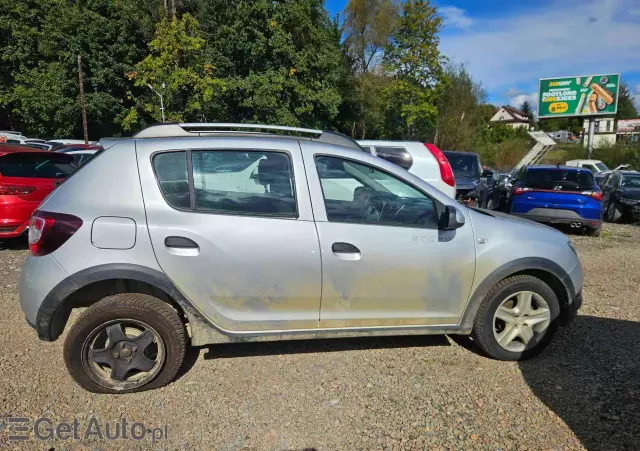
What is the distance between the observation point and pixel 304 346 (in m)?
3.80

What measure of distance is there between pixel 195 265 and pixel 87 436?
3.93 feet

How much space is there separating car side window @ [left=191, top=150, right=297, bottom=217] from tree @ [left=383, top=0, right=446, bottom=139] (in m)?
25.6

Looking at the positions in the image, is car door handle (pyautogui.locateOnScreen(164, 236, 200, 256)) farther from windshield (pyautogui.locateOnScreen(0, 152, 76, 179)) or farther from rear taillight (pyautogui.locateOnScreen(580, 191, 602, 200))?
rear taillight (pyautogui.locateOnScreen(580, 191, 602, 200))

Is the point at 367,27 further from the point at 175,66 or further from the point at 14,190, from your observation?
the point at 14,190

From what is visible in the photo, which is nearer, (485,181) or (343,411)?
(343,411)

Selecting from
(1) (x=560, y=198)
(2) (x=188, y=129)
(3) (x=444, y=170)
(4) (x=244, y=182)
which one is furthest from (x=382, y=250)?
(1) (x=560, y=198)

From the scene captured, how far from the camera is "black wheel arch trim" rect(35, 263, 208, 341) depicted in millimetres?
2824

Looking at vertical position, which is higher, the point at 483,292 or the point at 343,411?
the point at 483,292

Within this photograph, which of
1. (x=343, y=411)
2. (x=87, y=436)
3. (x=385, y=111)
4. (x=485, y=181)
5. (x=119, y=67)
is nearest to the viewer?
(x=87, y=436)

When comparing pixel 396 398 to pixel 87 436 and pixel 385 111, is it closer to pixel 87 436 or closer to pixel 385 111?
pixel 87 436

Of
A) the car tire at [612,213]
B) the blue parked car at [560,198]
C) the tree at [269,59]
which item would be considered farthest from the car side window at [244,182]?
the tree at [269,59]

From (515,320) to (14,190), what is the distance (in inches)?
262

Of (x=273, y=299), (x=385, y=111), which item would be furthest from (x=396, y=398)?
(x=385, y=111)

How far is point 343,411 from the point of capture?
2912mm
